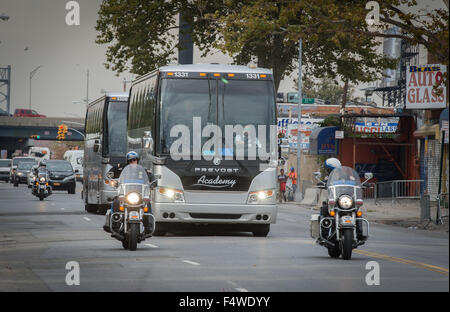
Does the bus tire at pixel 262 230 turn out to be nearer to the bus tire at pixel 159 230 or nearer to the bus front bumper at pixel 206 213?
the bus front bumper at pixel 206 213

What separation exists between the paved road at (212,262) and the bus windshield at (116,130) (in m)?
7.57

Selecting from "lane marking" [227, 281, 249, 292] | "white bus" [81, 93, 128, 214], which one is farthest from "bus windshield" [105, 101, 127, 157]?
"lane marking" [227, 281, 249, 292]

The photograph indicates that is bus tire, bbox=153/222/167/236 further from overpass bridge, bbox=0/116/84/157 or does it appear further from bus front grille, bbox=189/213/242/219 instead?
overpass bridge, bbox=0/116/84/157

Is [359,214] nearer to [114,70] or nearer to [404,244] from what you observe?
[404,244]

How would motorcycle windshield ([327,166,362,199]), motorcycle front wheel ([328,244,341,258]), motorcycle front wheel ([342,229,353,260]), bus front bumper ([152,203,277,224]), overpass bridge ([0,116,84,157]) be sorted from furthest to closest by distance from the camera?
overpass bridge ([0,116,84,157]) → bus front bumper ([152,203,277,224]) → motorcycle front wheel ([328,244,341,258]) → motorcycle windshield ([327,166,362,199]) → motorcycle front wheel ([342,229,353,260])

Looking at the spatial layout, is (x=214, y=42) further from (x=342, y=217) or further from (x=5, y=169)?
(x=5, y=169)

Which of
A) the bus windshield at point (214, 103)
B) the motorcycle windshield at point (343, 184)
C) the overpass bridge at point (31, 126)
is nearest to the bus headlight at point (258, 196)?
the bus windshield at point (214, 103)

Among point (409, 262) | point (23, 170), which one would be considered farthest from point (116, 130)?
point (23, 170)

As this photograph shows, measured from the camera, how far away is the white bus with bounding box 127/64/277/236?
2189 centimetres

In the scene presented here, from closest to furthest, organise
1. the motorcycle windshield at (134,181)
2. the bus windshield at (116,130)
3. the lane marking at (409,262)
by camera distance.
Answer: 1. the lane marking at (409,262)
2. the motorcycle windshield at (134,181)
3. the bus windshield at (116,130)

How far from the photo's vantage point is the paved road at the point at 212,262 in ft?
41.3

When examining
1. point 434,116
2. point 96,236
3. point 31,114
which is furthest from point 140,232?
point 31,114

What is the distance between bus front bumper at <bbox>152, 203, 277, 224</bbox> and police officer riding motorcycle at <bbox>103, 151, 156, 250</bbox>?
351cm
